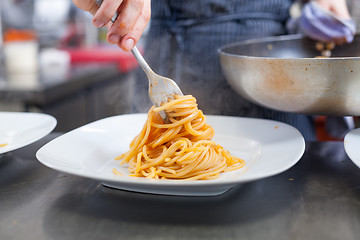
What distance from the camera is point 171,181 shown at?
83 cm

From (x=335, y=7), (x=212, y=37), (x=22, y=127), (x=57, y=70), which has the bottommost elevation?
(x=57, y=70)

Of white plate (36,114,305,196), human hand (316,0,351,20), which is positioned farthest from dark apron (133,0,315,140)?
white plate (36,114,305,196)

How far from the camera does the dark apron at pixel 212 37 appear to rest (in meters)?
1.70

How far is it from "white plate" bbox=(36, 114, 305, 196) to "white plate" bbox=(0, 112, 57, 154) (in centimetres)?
9

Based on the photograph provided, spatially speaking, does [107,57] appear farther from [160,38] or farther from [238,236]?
[238,236]

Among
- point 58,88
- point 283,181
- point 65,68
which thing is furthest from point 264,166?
point 65,68

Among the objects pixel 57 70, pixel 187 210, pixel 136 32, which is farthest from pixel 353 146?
pixel 57 70

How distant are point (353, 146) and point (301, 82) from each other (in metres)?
0.21

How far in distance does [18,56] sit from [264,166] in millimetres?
2744

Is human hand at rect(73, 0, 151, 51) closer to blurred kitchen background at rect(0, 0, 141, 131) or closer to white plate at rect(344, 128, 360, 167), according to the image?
white plate at rect(344, 128, 360, 167)

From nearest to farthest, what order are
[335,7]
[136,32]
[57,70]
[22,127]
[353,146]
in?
[353,146] < [136,32] < [22,127] < [335,7] < [57,70]

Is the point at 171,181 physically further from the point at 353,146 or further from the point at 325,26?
the point at 325,26

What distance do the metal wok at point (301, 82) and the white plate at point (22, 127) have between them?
0.57 m

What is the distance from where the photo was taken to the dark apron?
170 centimetres
